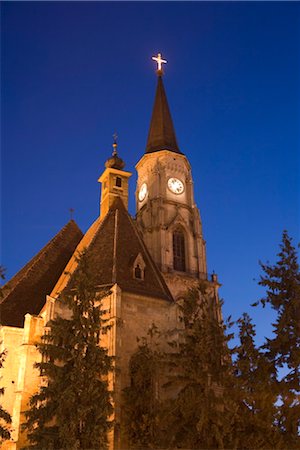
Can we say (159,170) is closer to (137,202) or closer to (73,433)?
(137,202)

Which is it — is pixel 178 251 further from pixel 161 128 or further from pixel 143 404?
pixel 143 404

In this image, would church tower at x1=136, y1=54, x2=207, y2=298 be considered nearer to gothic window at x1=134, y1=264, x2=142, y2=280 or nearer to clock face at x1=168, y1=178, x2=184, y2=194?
clock face at x1=168, y1=178, x2=184, y2=194

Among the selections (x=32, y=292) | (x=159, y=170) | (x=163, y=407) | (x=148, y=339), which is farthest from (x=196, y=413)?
(x=159, y=170)

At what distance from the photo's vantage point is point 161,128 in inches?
1861

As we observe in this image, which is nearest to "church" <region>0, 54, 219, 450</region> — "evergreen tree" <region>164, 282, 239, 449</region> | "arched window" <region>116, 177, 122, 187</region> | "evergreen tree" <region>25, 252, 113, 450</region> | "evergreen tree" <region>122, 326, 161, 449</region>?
"arched window" <region>116, 177, 122, 187</region>

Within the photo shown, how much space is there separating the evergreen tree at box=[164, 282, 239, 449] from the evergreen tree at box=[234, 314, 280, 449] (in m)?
0.42

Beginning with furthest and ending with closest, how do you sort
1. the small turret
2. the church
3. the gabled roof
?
the small turret, the gabled roof, the church

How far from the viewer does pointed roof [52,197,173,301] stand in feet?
86.4

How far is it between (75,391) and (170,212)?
25.3 m

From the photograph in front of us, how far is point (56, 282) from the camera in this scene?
3080 centimetres

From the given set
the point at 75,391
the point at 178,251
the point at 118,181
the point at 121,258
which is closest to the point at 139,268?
the point at 121,258

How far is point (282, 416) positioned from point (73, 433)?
7674mm

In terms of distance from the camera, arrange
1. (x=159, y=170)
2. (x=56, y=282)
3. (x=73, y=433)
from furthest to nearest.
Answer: (x=159, y=170) → (x=56, y=282) → (x=73, y=433)

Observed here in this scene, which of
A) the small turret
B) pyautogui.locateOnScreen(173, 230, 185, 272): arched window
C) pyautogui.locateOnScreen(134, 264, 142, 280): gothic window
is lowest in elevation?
pyautogui.locateOnScreen(134, 264, 142, 280): gothic window
